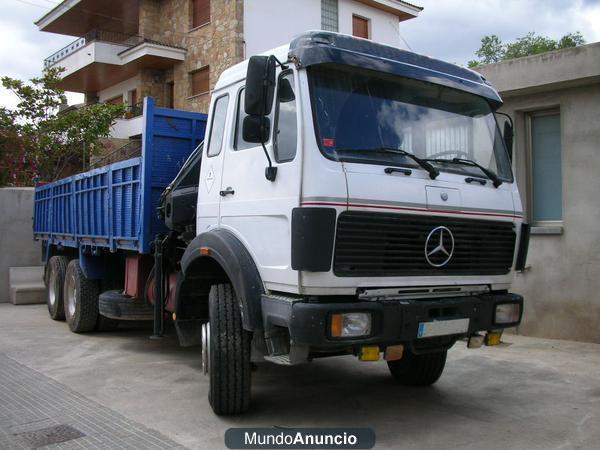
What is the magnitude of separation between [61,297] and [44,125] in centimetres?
1031

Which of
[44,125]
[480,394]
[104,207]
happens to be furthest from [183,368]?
[44,125]

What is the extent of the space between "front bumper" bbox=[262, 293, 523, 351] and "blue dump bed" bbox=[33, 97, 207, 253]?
104 inches

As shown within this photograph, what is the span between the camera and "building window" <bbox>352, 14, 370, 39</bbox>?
75.8ft

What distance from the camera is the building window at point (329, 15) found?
71.7 ft

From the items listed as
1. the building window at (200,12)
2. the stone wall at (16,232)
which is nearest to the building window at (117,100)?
the building window at (200,12)

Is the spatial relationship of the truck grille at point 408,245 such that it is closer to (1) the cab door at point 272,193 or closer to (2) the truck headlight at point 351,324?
(2) the truck headlight at point 351,324

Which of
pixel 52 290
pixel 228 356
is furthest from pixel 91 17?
pixel 228 356

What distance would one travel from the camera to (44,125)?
18.2m

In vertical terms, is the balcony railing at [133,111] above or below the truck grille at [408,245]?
above

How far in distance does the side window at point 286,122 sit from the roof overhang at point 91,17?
20.7 metres

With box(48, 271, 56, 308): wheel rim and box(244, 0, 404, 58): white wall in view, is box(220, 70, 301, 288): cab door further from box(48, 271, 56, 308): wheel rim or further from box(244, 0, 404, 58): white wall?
box(244, 0, 404, 58): white wall

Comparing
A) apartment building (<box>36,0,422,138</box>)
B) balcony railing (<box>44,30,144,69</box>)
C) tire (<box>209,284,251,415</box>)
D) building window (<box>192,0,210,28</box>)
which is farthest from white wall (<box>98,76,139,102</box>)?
tire (<box>209,284,251,415</box>)

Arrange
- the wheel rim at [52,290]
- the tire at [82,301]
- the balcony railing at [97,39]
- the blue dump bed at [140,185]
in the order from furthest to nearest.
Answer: the balcony railing at [97,39], the wheel rim at [52,290], the tire at [82,301], the blue dump bed at [140,185]

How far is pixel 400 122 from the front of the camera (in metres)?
4.43
